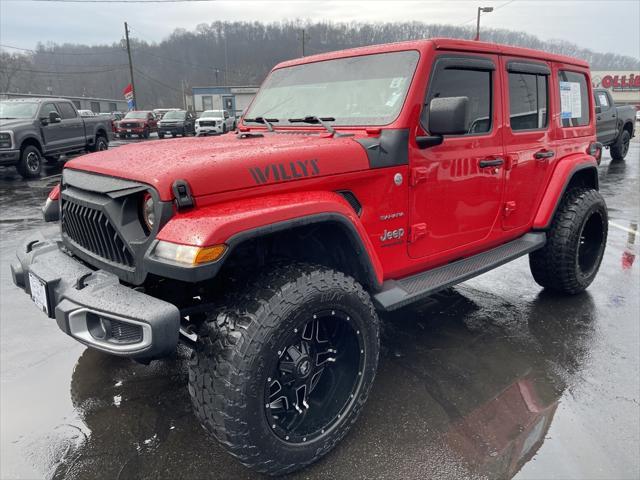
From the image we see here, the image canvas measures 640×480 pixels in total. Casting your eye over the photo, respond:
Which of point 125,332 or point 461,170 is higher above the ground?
point 461,170

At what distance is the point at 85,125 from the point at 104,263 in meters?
13.6

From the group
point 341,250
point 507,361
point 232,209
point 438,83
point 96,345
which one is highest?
point 438,83

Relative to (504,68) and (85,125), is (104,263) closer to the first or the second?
(504,68)

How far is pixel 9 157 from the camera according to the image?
10820mm

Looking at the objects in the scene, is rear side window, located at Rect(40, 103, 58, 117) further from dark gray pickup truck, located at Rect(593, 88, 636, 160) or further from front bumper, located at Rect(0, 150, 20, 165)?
dark gray pickup truck, located at Rect(593, 88, 636, 160)

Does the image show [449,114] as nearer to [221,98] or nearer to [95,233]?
[95,233]

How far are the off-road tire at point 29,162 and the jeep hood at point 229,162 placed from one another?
34.1 ft

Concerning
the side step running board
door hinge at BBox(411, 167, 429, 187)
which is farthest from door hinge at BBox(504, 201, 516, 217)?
door hinge at BBox(411, 167, 429, 187)

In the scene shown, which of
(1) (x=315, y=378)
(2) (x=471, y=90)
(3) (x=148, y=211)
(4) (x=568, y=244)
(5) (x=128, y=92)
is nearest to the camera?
(3) (x=148, y=211)

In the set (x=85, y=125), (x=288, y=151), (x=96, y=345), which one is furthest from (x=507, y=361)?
(x=85, y=125)

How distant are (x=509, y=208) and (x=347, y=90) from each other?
1.49 m

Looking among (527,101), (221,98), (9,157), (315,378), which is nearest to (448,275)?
(315,378)

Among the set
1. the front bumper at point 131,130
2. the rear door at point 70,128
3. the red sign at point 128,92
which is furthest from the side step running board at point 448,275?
the red sign at point 128,92

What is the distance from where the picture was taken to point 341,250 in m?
2.48
